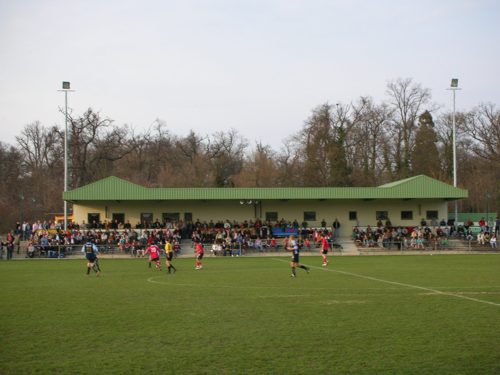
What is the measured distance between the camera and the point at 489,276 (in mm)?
25859

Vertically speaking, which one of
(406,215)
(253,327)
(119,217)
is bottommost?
(253,327)

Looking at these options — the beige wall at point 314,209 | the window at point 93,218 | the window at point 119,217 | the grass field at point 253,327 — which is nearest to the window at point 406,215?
the beige wall at point 314,209

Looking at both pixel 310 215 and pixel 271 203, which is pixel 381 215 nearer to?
pixel 310 215

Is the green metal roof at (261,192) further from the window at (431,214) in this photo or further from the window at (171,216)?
the window at (431,214)

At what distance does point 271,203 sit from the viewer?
58031 mm

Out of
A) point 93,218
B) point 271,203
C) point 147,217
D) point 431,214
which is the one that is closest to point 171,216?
point 147,217

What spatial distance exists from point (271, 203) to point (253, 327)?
1749 inches

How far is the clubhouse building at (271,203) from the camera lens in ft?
181

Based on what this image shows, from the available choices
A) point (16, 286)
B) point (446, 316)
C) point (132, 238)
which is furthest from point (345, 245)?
point (446, 316)

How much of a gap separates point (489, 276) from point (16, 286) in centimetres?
1846

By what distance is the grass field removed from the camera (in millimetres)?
10312

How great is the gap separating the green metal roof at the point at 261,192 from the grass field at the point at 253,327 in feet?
100

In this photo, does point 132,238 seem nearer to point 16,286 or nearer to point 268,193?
point 268,193

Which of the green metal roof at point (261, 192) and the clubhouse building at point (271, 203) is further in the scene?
the clubhouse building at point (271, 203)
